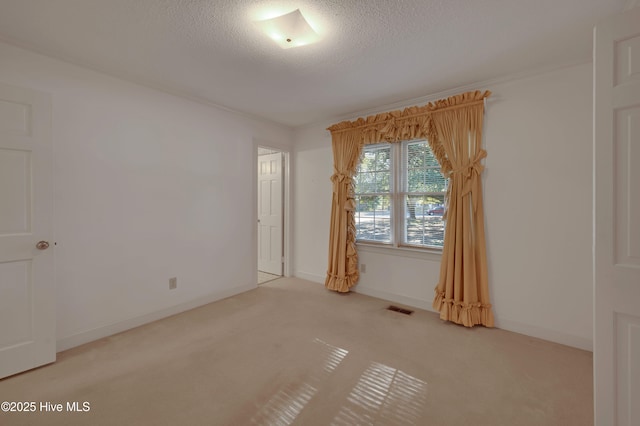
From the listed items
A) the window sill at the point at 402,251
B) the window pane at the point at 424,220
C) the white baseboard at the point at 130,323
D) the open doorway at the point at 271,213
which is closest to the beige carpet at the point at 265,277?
the open doorway at the point at 271,213

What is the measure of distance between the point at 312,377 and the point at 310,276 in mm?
2466

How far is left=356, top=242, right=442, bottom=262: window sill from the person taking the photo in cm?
331

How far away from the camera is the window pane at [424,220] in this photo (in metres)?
3.31

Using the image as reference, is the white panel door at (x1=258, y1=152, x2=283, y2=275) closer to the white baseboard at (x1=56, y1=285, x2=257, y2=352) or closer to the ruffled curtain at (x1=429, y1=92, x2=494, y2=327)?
the white baseboard at (x1=56, y1=285, x2=257, y2=352)

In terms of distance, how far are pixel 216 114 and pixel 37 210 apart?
2.08 metres

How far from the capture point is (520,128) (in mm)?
2764

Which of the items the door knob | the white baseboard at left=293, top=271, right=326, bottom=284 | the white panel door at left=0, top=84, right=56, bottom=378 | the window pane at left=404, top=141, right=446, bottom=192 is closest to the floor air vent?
the white baseboard at left=293, top=271, right=326, bottom=284

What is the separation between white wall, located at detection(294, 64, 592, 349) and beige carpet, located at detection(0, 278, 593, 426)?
1.06ft

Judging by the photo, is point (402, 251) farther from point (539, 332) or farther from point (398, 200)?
point (539, 332)

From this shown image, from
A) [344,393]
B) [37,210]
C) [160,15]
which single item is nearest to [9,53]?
[37,210]

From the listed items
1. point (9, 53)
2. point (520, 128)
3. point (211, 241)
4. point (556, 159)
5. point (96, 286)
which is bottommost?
point (96, 286)

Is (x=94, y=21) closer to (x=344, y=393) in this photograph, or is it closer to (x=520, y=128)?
(x=344, y=393)

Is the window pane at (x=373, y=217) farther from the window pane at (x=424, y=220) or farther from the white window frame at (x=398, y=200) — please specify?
the window pane at (x=424, y=220)

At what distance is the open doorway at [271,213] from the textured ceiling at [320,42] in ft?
5.75
